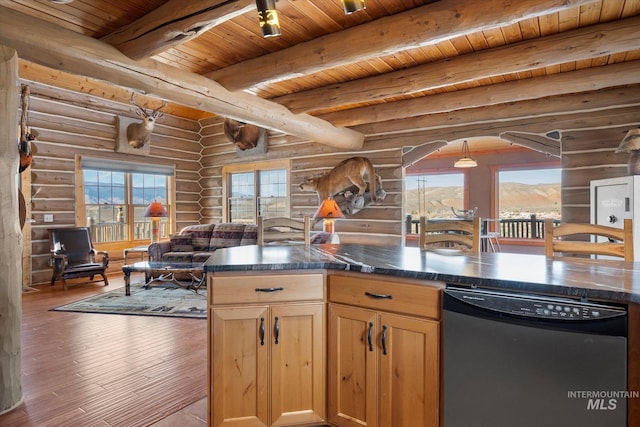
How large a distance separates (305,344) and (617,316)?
1.31 metres

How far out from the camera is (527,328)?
4.42 feet

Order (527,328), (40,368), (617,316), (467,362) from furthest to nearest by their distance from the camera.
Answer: (40,368) < (467,362) < (527,328) < (617,316)

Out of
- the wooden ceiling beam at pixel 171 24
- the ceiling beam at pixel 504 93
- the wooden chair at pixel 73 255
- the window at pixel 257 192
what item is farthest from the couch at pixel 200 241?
the wooden ceiling beam at pixel 171 24

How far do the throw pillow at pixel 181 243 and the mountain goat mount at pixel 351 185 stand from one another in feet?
7.84

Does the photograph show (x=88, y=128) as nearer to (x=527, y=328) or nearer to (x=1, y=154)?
(x=1, y=154)

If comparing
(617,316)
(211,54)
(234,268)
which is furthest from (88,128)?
(617,316)

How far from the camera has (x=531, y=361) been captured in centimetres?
134

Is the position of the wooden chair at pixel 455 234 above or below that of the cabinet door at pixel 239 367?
above

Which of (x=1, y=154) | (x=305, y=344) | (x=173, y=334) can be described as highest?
(x=1, y=154)

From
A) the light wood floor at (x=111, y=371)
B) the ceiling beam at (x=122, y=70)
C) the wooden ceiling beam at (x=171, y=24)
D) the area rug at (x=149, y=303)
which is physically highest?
the wooden ceiling beam at (x=171, y=24)

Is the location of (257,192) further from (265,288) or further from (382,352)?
(382,352)

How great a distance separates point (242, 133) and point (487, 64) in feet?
15.5

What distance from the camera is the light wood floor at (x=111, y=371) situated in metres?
2.14

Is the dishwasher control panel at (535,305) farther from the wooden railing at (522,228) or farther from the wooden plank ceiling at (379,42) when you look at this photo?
the wooden railing at (522,228)
